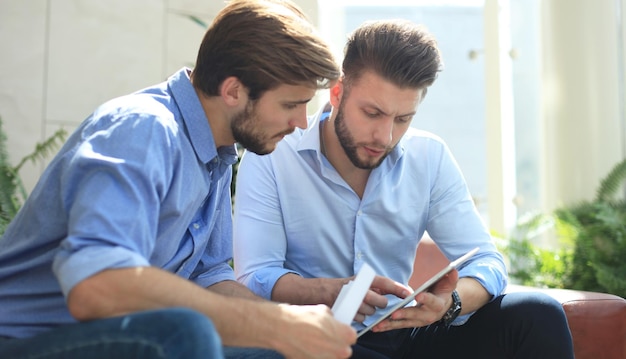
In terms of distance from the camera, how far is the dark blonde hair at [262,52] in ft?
5.56

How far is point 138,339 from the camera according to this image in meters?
1.25

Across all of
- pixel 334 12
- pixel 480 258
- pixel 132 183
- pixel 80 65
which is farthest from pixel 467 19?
pixel 132 183

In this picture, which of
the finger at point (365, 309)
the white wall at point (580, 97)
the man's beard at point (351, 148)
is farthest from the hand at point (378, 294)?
the white wall at point (580, 97)

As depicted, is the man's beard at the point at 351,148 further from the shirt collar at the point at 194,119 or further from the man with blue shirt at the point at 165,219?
the shirt collar at the point at 194,119

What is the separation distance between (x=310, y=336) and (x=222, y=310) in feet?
0.51

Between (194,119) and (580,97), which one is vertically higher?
(194,119)

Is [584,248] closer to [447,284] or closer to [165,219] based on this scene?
[447,284]

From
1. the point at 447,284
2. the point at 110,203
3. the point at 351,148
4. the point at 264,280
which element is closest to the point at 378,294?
the point at 447,284

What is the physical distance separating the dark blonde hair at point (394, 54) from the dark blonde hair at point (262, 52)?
2.05ft

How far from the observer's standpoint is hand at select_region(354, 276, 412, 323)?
1960 mm

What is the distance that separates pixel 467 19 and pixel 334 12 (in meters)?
3.60

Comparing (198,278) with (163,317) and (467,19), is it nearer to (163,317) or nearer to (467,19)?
(163,317)

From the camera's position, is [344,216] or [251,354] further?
[344,216]

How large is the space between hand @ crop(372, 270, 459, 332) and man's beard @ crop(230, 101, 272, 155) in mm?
531
